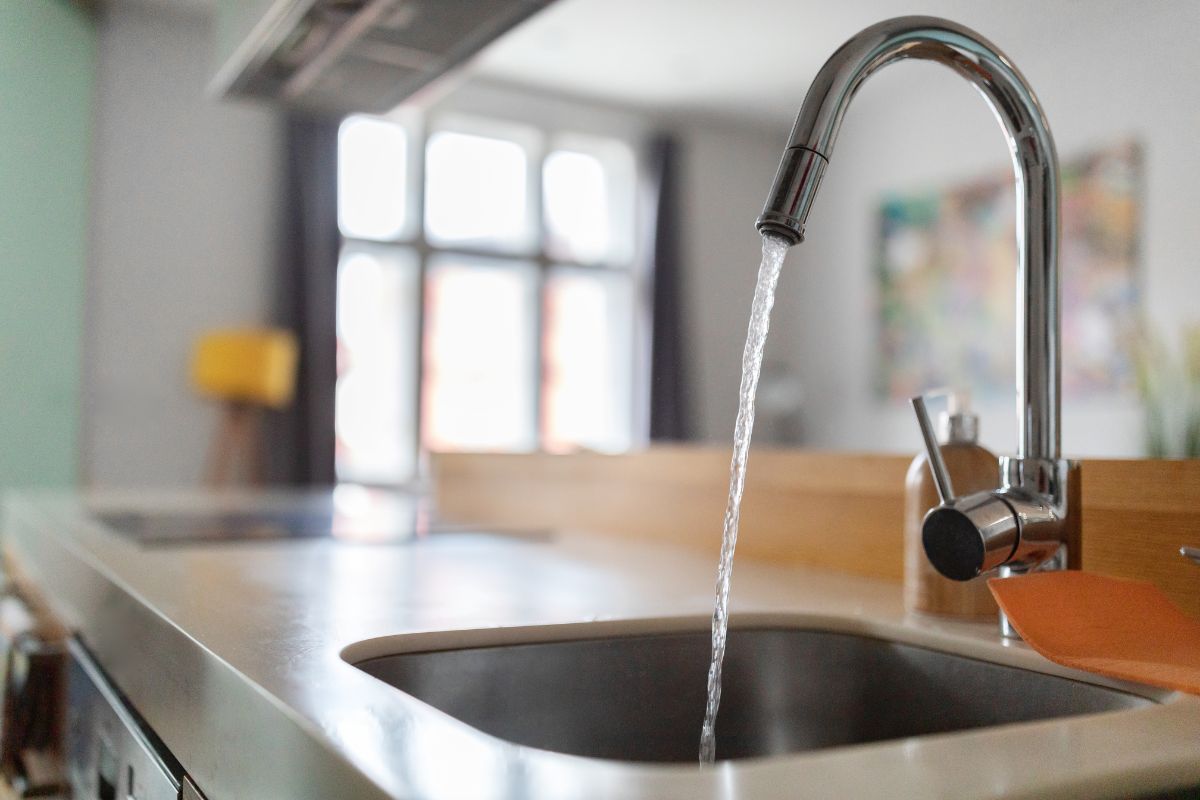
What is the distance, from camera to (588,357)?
21.5 feet

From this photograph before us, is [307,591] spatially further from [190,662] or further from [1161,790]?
[1161,790]

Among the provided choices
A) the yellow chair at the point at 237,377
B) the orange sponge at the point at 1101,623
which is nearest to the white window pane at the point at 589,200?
the yellow chair at the point at 237,377

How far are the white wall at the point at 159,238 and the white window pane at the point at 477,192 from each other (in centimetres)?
102

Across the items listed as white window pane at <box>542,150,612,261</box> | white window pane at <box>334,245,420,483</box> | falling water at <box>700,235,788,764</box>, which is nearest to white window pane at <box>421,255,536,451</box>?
white window pane at <box>334,245,420,483</box>

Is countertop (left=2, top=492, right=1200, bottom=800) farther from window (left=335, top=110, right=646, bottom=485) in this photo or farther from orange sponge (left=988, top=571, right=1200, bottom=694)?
window (left=335, top=110, right=646, bottom=485)

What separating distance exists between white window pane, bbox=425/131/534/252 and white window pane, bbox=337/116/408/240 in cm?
15

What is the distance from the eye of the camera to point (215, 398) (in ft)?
15.8

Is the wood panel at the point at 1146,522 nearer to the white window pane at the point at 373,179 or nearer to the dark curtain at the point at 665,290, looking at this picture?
the white window pane at the point at 373,179

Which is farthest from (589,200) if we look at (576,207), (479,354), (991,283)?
(991,283)

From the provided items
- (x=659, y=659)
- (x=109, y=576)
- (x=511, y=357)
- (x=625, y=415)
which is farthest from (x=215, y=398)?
(x=659, y=659)

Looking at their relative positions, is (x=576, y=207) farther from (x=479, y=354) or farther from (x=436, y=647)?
(x=436, y=647)

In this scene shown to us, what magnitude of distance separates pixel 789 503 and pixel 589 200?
5513mm

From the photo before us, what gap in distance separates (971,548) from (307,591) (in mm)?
→ 542

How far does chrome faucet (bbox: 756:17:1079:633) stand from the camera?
625 millimetres
